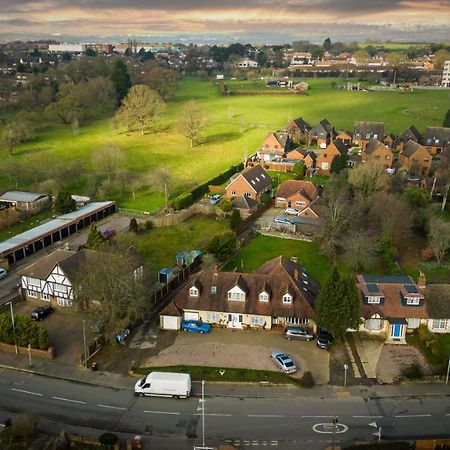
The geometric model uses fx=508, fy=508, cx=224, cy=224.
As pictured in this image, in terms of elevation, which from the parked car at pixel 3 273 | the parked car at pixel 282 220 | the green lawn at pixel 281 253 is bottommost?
the parked car at pixel 3 273

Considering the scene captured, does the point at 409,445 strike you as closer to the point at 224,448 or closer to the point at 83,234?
the point at 224,448

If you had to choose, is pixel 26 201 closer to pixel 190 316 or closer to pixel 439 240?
pixel 190 316

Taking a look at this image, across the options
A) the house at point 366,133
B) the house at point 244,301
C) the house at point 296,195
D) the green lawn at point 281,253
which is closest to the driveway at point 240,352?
the house at point 244,301

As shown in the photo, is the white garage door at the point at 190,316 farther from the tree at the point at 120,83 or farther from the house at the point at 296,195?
the tree at the point at 120,83

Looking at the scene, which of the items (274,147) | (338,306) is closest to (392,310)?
(338,306)

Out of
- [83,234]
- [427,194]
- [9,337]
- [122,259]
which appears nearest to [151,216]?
[83,234]

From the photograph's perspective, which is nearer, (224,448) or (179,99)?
(224,448)
